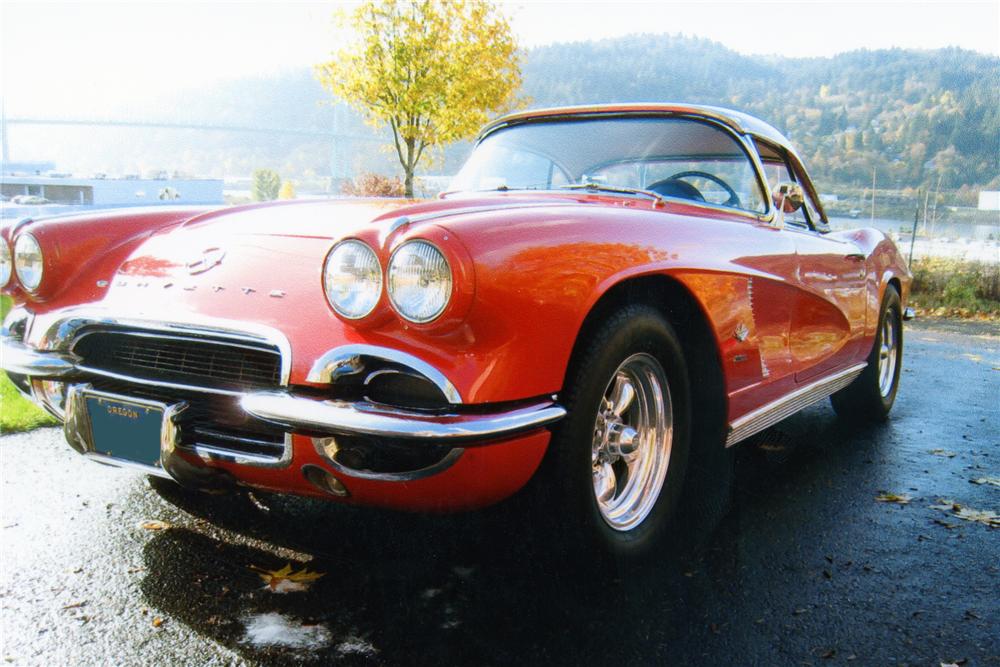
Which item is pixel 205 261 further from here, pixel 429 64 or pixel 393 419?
pixel 429 64

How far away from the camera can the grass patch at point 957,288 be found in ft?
37.9

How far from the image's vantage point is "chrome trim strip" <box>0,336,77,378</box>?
2.29 m

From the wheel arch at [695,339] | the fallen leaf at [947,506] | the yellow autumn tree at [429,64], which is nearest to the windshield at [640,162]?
the wheel arch at [695,339]

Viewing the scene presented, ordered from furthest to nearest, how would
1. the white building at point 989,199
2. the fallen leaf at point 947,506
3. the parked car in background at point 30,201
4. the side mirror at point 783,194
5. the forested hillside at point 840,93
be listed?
the parked car in background at point 30,201 → the forested hillside at point 840,93 → the white building at point 989,199 → the side mirror at point 783,194 → the fallen leaf at point 947,506

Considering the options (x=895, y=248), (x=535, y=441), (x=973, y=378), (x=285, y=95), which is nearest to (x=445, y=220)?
(x=535, y=441)

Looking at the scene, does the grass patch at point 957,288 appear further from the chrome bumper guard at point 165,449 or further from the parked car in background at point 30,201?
the parked car in background at point 30,201

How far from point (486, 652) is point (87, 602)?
3.68 feet

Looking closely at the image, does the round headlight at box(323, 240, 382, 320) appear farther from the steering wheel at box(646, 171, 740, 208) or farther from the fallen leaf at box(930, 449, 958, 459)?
the fallen leaf at box(930, 449, 958, 459)

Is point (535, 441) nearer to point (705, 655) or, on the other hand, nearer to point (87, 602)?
point (705, 655)

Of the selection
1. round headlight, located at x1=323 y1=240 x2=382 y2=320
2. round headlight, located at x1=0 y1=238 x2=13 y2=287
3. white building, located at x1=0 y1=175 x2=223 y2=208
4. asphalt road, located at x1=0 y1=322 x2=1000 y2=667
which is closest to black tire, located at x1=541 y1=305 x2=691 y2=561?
asphalt road, located at x1=0 y1=322 x2=1000 y2=667

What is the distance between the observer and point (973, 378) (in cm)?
629

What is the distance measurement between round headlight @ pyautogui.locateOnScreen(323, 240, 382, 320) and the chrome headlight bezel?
0.05 m

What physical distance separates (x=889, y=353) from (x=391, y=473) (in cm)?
402

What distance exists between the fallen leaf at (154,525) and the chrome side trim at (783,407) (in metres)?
1.96
